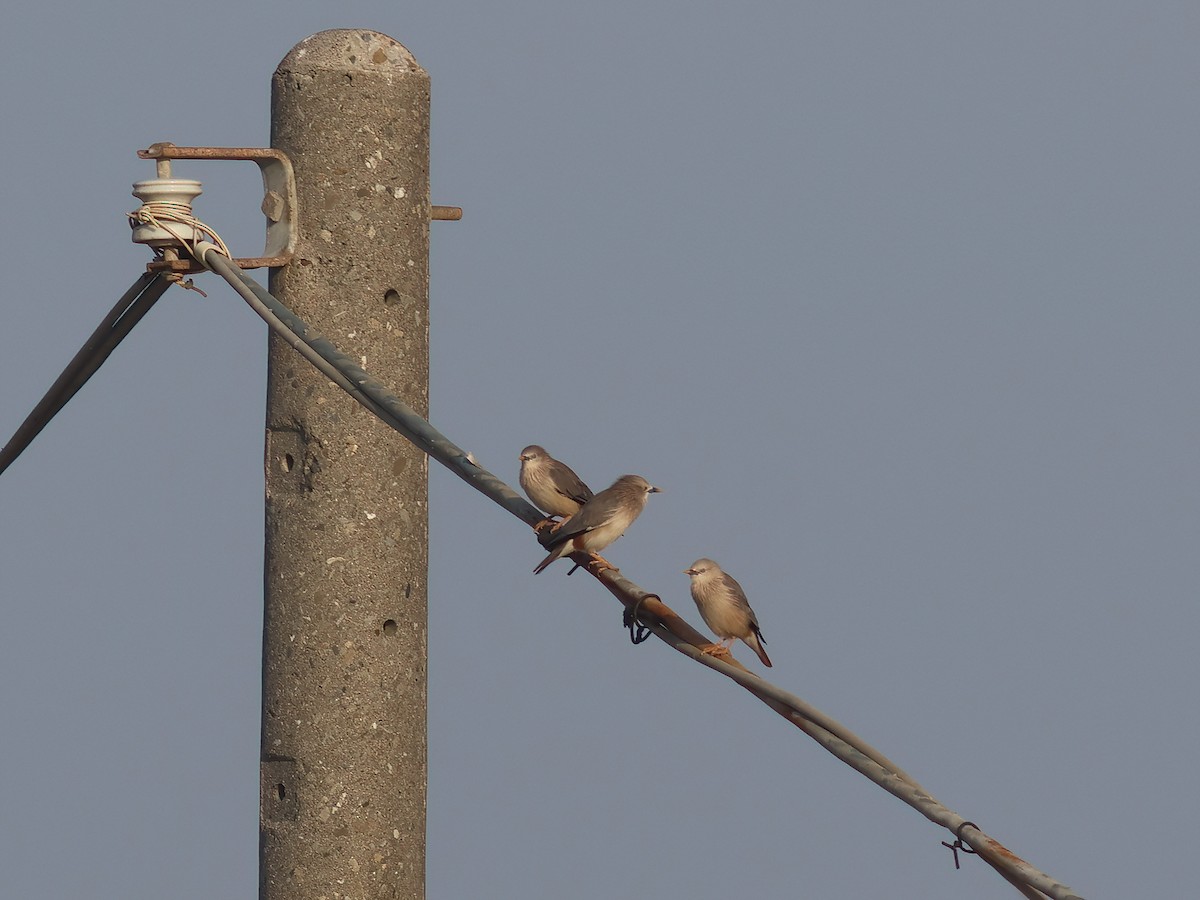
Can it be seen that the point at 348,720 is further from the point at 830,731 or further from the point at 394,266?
the point at 830,731

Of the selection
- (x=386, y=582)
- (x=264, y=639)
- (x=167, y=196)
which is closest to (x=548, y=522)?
(x=386, y=582)

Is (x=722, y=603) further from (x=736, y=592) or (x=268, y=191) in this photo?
(x=268, y=191)

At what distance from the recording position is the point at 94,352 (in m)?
8.41

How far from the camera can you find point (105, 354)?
332 inches

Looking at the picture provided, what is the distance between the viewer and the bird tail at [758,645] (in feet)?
30.9

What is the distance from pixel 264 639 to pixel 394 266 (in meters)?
1.48

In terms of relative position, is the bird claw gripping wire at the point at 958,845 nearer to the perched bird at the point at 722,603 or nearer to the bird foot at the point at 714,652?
the bird foot at the point at 714,652

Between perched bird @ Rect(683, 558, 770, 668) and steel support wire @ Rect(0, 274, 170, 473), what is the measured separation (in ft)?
8.75

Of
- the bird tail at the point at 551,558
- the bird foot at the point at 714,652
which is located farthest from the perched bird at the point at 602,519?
the bird foot at the point at 714,652

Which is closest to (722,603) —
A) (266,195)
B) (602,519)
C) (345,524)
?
(602,519)

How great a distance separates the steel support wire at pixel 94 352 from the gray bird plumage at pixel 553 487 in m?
2.01

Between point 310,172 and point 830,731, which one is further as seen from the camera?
point 310,172

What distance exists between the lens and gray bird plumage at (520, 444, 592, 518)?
9406 mm

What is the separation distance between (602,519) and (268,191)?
1769 millimetres
